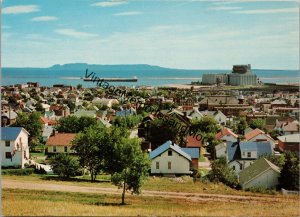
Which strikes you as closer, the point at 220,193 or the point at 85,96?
the point at 220,193

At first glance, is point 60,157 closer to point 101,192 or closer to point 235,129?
point 101,192

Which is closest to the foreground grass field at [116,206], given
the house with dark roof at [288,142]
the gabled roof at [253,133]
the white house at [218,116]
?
the house with dark roof at [288,142]

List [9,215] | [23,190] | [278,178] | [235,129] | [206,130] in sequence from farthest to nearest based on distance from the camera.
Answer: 1. [235,129]
2. [206,130]
3. [278,178]
4. [23,190]
5. [9,215]

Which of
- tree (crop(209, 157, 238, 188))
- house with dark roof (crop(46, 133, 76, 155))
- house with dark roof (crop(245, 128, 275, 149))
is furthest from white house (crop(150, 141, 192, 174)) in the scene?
house with dark roof (crop(245, 128, 275, 149))

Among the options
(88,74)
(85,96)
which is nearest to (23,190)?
(88,74)

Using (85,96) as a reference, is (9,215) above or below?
below

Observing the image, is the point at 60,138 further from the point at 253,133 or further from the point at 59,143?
the point at 253,133
